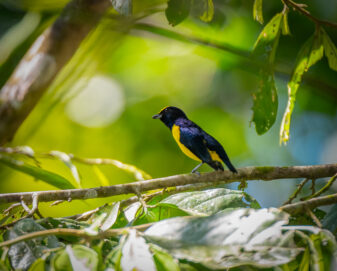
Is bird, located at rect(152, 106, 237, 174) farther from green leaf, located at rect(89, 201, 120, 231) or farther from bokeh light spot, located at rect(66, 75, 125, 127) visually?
bokeh light spot, located at rect(66, 75, 125, 127)

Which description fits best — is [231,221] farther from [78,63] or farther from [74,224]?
[78,63]

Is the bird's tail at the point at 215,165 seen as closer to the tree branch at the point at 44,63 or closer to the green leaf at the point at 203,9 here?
the green leaf at the point at 203,9

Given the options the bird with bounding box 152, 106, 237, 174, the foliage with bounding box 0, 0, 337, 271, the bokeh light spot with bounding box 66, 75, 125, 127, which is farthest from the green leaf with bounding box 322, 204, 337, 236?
the bokeh light spot with bounding box 66, 75, 125, 127

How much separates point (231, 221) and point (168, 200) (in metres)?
0.30

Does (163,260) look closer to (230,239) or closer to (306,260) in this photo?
(230,239)

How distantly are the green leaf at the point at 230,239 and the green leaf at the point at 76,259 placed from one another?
87mm

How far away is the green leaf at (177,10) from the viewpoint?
40.9 inches

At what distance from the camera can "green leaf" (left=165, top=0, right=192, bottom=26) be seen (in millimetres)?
1038

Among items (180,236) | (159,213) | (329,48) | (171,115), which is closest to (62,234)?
(180,236)

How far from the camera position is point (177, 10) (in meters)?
1.05

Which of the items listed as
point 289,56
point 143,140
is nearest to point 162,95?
point 143,140

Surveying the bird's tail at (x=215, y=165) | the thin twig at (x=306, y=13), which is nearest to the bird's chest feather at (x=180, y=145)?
the bird's tail at (x=215, y=165)

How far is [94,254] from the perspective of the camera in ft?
1.82

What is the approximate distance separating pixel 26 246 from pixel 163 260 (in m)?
0.23
